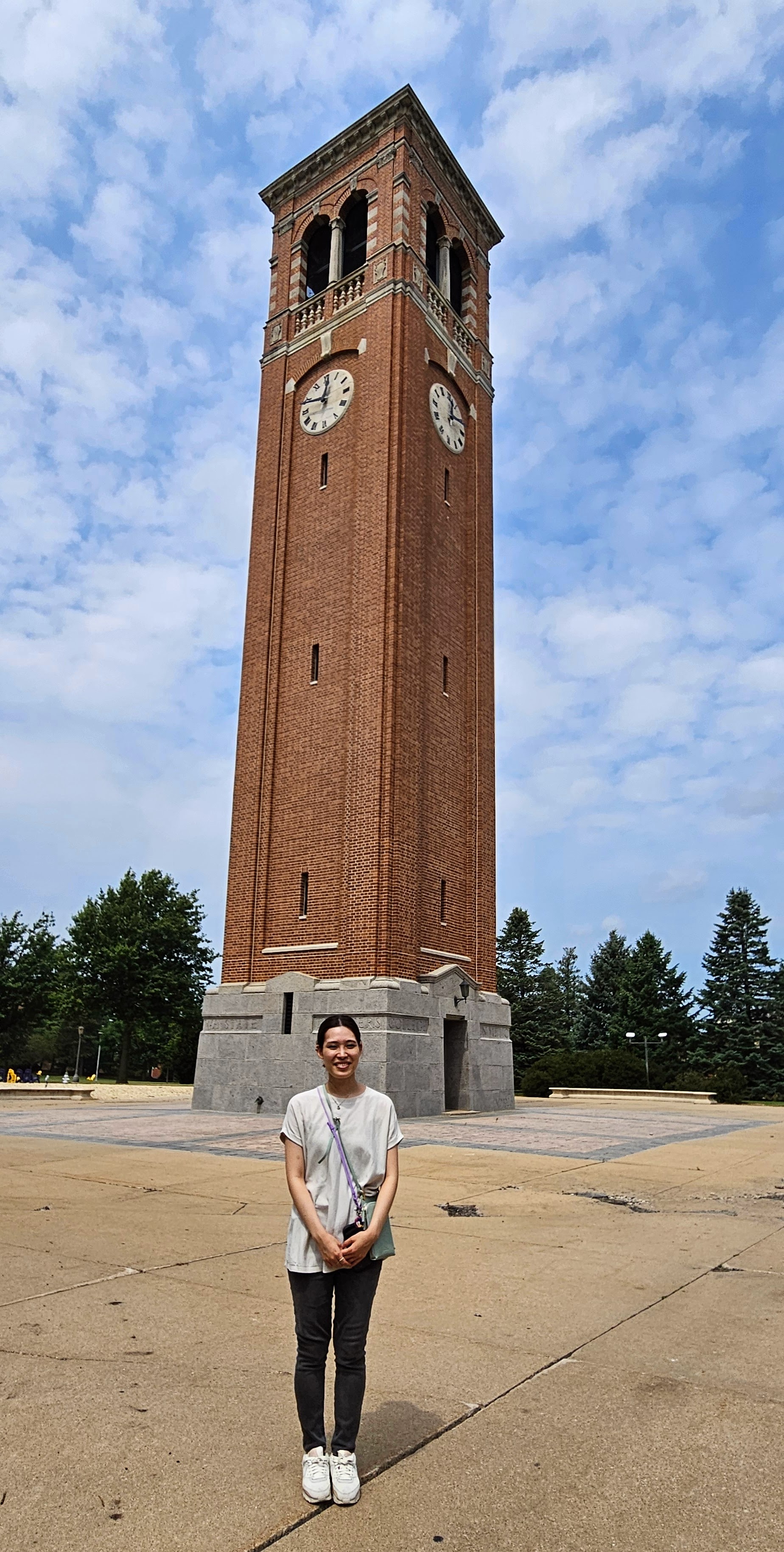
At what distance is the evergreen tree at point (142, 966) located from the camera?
53938 millimetres

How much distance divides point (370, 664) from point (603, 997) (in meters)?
52.6

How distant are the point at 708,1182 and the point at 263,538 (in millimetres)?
21942

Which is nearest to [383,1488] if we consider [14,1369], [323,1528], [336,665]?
[323,1528]

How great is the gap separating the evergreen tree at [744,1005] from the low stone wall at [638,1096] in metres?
19.4

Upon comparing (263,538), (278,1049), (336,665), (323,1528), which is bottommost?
(323,1528)

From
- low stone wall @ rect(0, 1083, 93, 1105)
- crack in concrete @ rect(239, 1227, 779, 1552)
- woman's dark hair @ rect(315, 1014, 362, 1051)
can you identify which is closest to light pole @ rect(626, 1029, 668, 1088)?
low stone wall @ rect(0, 1083, 93, 1105)

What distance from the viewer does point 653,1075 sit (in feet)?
143

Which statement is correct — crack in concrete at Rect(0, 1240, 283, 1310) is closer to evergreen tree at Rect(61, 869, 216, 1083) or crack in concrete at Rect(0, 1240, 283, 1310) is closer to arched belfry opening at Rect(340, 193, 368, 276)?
arched belfry opening at Rect(340, 193, 368, 276)

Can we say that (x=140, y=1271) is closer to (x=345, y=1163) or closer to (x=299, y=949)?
(x=345, y=1163)

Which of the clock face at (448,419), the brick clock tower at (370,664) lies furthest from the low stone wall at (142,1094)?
the clock face at (448,419)

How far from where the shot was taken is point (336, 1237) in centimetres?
340

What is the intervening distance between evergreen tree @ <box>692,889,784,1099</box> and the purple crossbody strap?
54783 millimetres

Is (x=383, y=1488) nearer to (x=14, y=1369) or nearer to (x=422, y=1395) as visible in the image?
(x=422, y=1395)

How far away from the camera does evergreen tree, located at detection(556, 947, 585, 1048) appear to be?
3260 inches
